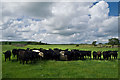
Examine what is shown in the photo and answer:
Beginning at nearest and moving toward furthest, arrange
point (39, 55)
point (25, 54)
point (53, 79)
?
point (53, 79) → point (25, 54) → point (39, 55)

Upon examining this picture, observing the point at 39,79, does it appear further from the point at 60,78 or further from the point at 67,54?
the point at 67,54

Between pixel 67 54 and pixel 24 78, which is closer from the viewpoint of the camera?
pixel 24 78

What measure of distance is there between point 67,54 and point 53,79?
33.0 ft

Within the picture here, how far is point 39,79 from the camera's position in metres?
7.79

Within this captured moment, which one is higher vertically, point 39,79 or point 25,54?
point 25,54

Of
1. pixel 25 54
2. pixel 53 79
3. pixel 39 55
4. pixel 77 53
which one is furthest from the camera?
pixel 77 53

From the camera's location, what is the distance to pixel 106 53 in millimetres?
19359

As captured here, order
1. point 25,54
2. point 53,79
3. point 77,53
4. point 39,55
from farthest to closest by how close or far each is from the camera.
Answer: point 77,53
point 39,55
point 25,54
point 53,79

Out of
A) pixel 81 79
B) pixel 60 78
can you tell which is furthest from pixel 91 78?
pixel 60 78

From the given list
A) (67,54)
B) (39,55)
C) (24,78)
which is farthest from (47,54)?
(24,78)

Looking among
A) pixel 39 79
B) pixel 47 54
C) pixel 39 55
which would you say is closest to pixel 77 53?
pixel 47 54

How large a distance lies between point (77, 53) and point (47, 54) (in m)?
5.53

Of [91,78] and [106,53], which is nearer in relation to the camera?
[91,78]

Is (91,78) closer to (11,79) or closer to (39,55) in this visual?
(11,79)
